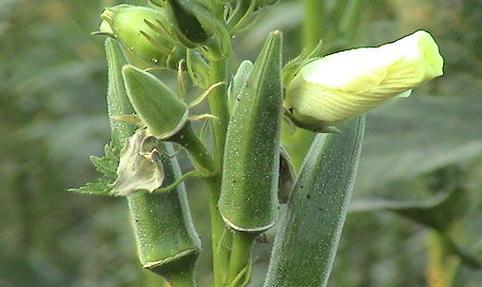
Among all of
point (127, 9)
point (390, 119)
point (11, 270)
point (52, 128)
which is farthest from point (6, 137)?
point (127, 9)

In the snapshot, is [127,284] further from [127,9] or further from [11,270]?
[127,9]

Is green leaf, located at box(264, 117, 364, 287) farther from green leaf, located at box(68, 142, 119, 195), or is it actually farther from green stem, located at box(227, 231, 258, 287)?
green leaf, located at box(68, 142, 119, 195)

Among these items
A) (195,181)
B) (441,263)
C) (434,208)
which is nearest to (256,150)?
(434,208)

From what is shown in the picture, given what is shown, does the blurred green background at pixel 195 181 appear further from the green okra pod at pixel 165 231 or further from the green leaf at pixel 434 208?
the green okra pod at pixel 165 231

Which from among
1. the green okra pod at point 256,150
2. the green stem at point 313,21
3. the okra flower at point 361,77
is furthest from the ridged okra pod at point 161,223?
the green stem at point 313,21

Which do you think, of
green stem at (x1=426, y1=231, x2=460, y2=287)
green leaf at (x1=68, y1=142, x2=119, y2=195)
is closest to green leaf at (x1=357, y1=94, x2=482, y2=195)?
green stem at (x1=426, y1=231, x2=460, y2=287)

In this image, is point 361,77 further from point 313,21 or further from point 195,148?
point 313,21
